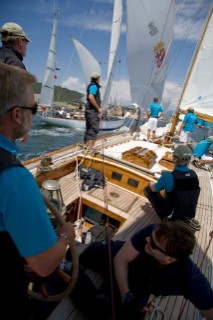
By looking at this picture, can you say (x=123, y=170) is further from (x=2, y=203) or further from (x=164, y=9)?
(x=164, y=9)

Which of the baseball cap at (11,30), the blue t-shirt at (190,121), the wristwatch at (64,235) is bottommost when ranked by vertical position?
the wristwatch at (64,235)

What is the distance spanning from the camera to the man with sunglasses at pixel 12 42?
8.22ft

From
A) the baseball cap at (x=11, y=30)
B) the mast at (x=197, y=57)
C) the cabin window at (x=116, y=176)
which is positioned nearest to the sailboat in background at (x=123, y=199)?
the cabin window at (x=116, y=176)

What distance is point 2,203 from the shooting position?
0.75m

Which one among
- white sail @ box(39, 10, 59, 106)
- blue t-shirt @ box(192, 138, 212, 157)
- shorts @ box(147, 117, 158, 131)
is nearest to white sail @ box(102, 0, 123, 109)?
white sail @ box(39, 10, 59, 106)

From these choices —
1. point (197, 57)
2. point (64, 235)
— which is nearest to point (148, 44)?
point (197, 57)

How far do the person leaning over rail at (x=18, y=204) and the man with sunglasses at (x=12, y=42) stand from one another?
1.99m

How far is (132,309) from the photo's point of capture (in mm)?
1465

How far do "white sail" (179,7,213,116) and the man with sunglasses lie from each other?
7.66 m

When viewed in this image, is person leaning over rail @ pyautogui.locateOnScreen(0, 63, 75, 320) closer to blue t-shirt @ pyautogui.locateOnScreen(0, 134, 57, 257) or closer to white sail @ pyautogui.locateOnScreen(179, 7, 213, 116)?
blue t-shirt @ pyautogui.locateOnScreen(0, 134, 57, 257)

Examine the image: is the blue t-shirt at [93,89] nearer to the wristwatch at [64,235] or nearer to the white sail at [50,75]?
the wristwatch at [64,235]

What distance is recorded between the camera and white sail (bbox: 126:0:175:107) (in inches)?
400

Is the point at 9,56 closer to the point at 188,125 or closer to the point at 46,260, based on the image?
the point at 46,260

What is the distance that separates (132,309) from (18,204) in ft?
4.13
